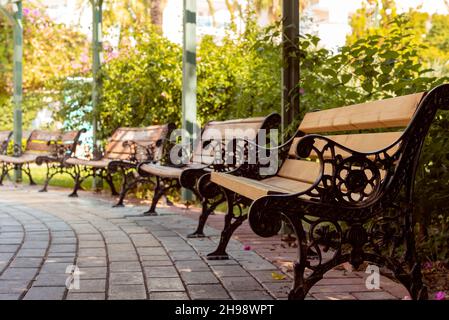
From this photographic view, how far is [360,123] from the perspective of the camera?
416 cm

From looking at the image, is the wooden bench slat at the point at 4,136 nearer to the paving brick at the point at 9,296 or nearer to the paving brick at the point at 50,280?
the paving brick at the point at 50,280

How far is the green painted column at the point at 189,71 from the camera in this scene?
363 inches

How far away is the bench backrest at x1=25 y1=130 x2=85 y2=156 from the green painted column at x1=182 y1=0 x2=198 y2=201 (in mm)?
2819

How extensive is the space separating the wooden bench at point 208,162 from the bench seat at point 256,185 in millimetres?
343

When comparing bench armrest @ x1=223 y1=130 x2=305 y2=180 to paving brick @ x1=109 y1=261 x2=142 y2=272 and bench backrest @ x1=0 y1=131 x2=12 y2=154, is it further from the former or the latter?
bench backrest @ x1=0 y1=131 x2=12 y2=154

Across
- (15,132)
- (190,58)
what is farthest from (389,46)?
(15,132)

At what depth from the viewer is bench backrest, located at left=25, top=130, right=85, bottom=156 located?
11516 millimetres

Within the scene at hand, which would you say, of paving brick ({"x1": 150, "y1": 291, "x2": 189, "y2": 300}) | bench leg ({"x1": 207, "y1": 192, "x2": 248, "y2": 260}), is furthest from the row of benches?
paving brick ({"x1": 150, "y1": 291, "x2": 189, "y2": 300})

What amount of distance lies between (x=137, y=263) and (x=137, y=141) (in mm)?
4860

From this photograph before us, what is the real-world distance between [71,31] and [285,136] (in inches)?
782

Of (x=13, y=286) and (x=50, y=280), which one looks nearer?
(x=13, y=286)

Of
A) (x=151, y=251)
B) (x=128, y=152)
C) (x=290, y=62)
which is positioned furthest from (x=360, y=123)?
(x=128, y=152)

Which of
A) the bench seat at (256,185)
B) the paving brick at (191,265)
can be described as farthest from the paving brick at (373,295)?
the paving brick at (191,265)

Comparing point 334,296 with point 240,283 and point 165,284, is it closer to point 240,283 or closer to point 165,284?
point 240,283
